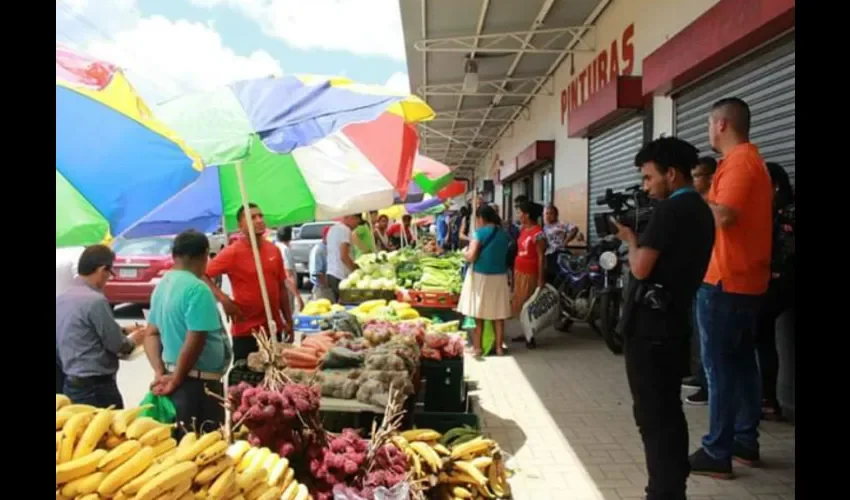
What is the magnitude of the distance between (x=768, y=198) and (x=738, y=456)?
1.83 metres

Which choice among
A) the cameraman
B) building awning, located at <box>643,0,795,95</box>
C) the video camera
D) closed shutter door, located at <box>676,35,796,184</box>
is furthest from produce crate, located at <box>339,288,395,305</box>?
the cameraman

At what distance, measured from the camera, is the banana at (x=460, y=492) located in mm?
4008

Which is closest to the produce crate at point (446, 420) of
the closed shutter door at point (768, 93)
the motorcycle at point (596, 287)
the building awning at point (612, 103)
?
the closed shutter door at point (768, 93)

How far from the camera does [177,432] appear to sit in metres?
4.35

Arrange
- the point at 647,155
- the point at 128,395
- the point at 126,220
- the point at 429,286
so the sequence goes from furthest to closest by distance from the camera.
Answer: the point at 429,286 → the point at 128,395 → the point at 126,220 → the point at 647,155

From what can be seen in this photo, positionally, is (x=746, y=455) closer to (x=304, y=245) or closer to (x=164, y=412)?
(x=164, y=412)

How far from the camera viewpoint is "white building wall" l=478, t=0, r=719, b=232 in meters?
8.44

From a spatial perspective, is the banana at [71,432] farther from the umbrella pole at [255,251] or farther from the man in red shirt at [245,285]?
the man in red shirt at [245,285]

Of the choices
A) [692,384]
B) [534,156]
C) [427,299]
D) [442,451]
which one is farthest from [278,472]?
[534,156]

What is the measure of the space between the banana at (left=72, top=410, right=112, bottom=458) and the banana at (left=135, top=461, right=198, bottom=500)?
1.18ft

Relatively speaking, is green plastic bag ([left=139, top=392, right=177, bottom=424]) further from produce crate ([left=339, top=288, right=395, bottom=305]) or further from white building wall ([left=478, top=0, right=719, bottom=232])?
white building wall ([left=478, top=0, right=719, bottom=232])
